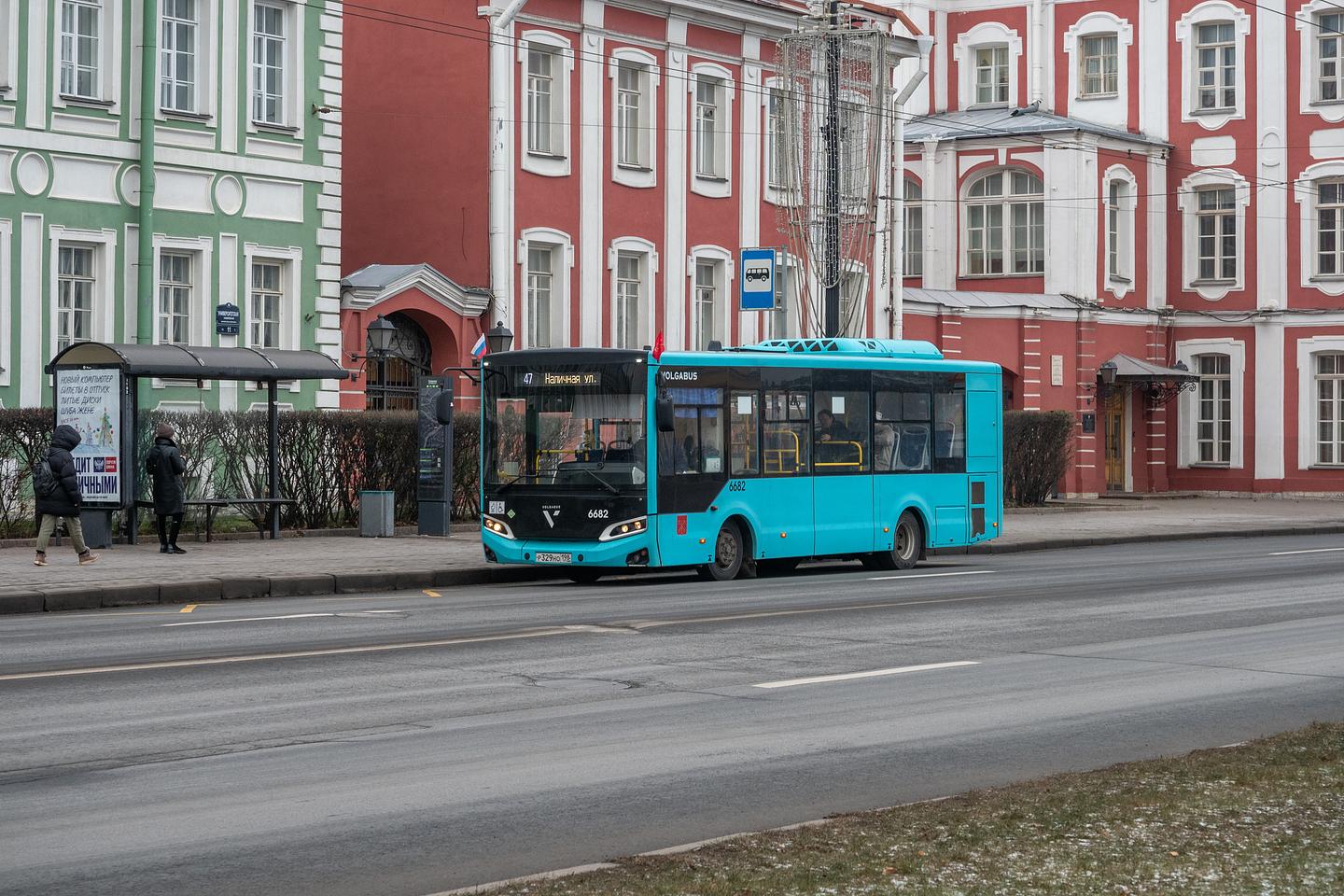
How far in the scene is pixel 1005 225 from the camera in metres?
53.2

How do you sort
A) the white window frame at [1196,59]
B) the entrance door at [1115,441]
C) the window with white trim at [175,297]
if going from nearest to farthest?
the window with white trim at [175,297], the entrance door at [1115,441], the white window frame at [1196,59]

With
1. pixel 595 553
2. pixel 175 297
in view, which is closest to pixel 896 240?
pixel 175 297

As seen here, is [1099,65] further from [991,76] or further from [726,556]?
[726,556]

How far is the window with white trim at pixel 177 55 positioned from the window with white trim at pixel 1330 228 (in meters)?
33.9

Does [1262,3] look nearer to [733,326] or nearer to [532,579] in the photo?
[733,326]

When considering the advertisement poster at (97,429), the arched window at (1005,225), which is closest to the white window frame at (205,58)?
the advertisement poster at (97,429)

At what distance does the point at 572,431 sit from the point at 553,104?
16.8 metres

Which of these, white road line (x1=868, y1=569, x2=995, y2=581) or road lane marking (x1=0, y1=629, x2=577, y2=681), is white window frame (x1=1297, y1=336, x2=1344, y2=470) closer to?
white road line (x1=868, y1=569, x2=995, y2=581)

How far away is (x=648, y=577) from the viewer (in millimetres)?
25516

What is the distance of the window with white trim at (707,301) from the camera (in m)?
42.6

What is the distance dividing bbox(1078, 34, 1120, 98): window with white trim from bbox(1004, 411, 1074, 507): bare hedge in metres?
15.9

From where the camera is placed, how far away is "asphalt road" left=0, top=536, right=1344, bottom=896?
8.19m

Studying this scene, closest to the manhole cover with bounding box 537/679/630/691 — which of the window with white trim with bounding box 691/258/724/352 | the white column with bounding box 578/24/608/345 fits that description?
the white column with bounding box 578/24/608/345

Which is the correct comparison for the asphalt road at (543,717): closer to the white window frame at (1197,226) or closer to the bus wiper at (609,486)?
the bus wiper at (609,486)
